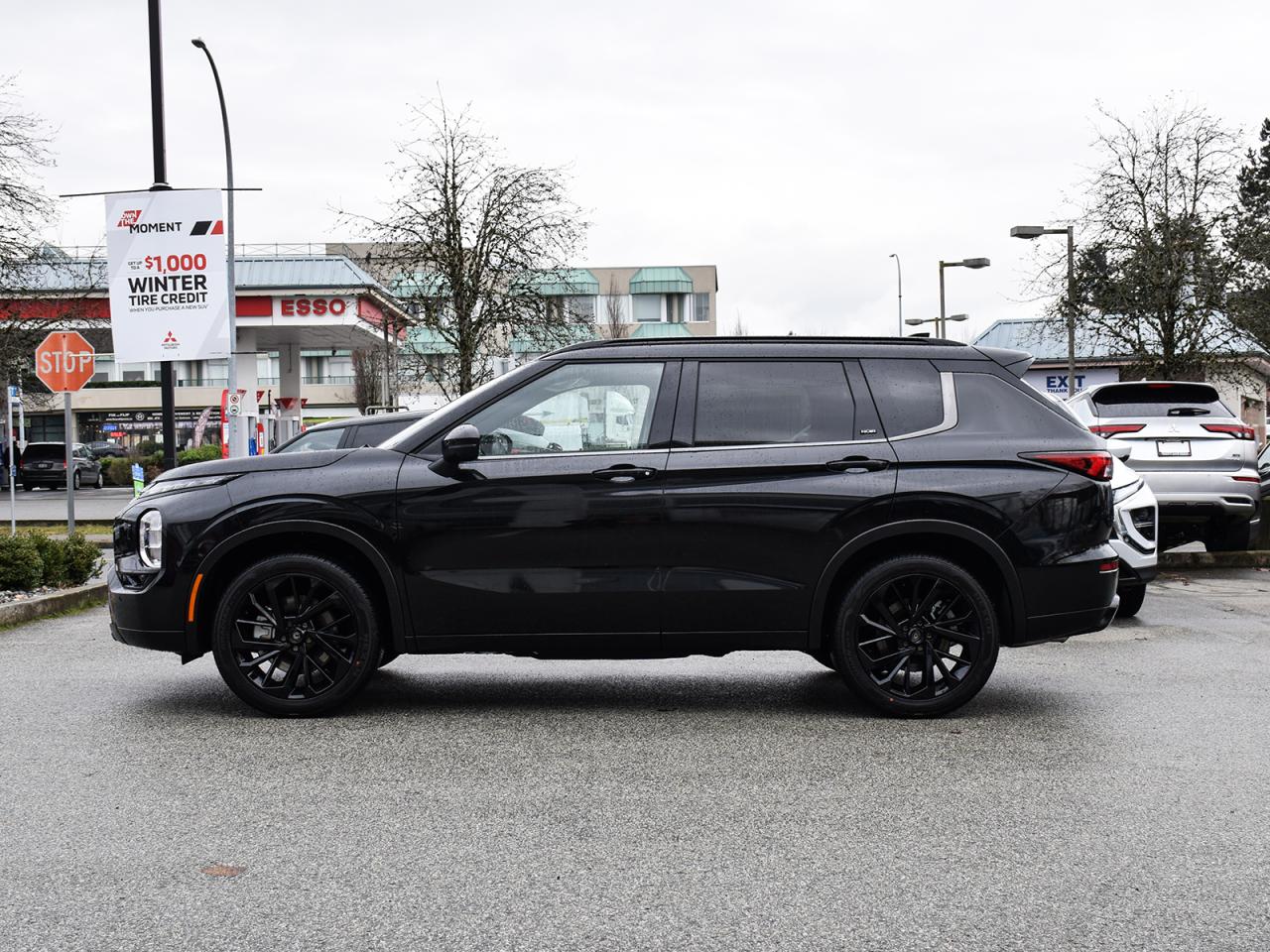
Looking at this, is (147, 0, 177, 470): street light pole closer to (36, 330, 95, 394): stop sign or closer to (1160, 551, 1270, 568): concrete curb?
(36, 330, 95, 394): stop sign

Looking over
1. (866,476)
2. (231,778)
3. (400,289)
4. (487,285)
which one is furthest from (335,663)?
(400,289)

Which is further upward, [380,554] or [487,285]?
[487,285]

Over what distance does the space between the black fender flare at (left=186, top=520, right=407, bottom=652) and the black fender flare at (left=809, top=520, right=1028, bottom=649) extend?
1.95 m

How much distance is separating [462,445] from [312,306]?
33608mm

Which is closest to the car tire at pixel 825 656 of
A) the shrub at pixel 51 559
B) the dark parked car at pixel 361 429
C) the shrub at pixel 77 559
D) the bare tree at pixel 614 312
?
the dark parked car at pixel 361 429

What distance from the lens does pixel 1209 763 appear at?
560 centimetres

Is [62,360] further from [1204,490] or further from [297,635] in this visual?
[1204,490]

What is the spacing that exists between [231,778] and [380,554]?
1.36 m

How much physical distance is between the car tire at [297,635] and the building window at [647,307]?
87425mm

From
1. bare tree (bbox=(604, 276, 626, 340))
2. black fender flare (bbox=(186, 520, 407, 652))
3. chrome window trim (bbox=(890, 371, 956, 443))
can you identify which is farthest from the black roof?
bare tree (bbox=(604, 276, 626, 340))

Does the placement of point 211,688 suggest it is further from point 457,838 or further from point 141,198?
point 141,198

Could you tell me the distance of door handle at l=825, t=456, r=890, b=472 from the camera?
646 cm

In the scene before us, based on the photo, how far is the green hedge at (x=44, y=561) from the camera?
11031 mm

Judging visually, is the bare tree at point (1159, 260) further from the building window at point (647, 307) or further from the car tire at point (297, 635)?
the building window at point (647, 307)
